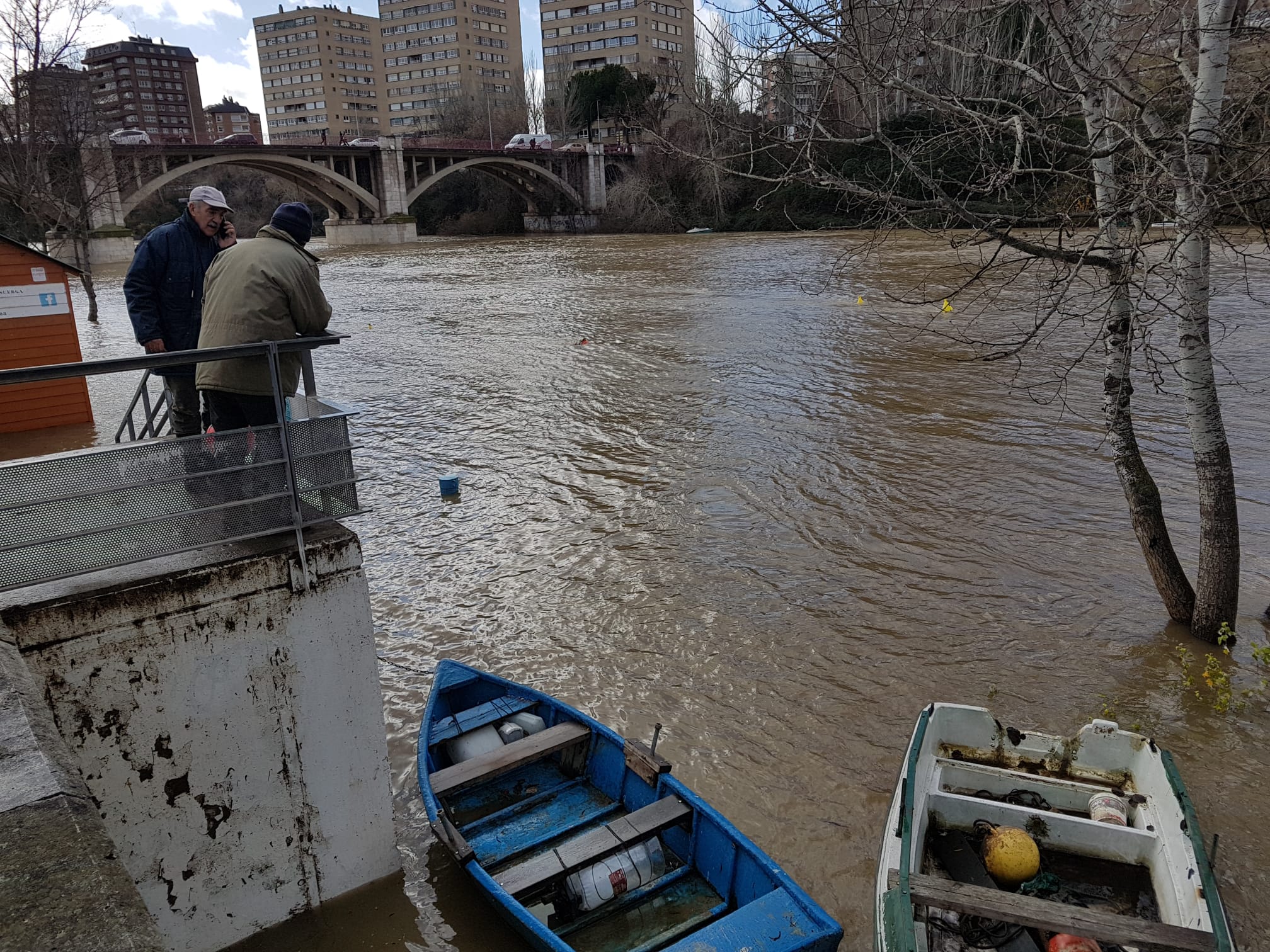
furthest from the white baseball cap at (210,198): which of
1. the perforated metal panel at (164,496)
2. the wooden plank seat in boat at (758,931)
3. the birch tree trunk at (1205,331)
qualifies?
the birch tree trunk at (1205,331)

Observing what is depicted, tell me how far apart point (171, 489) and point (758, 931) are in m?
3.06

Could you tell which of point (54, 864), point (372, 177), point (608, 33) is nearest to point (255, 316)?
point (54, 864)

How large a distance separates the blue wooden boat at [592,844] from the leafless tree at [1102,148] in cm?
327

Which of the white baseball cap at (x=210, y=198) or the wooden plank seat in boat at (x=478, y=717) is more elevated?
the white baseball cap at (x=210, y=198)

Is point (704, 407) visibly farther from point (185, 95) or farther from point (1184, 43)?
point (185, 95)

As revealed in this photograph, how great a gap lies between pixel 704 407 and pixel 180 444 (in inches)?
428

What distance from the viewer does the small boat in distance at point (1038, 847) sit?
348 cm

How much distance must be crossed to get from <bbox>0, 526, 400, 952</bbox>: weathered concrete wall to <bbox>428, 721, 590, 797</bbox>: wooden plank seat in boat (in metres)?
0.32

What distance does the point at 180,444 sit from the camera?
3807 millimetres

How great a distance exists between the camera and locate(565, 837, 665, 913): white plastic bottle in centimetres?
424

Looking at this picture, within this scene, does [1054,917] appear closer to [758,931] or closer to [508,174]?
[758,931]

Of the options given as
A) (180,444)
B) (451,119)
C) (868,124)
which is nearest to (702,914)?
(180,444)

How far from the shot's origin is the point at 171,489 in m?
3.79

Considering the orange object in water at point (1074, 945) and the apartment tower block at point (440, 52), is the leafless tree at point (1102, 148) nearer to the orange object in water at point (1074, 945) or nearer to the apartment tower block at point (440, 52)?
the orange object in water at point (1074, 945)
